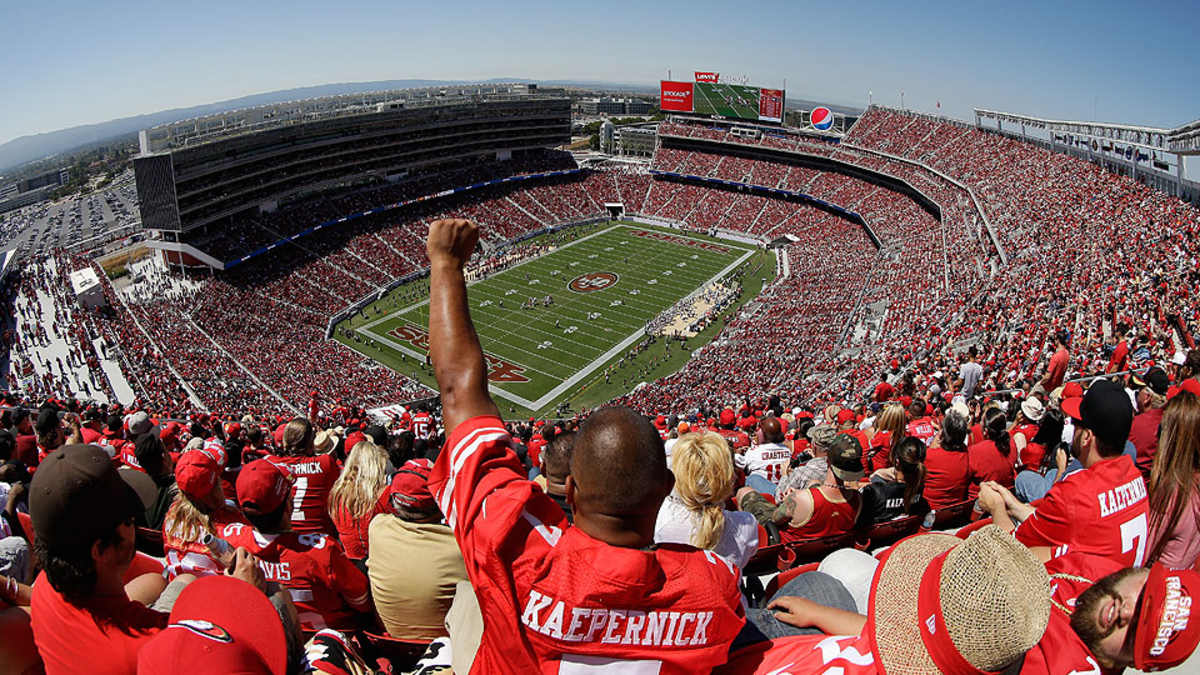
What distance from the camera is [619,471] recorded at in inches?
69.6

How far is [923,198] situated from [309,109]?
4469 centimetres

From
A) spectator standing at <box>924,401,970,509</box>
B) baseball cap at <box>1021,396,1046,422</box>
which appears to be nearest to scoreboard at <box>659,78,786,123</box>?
baseball cap at <box>1021,396,1046,422</box>

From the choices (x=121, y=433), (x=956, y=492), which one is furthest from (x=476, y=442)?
(x=121, y=433)

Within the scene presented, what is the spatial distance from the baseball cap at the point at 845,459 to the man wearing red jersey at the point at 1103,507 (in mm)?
1025

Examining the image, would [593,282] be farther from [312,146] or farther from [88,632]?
[88,632]

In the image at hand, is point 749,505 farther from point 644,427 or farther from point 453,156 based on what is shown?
point 453,156

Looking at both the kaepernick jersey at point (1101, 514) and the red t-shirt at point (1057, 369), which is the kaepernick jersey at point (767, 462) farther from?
the red t-shirt at point (1057, 369)

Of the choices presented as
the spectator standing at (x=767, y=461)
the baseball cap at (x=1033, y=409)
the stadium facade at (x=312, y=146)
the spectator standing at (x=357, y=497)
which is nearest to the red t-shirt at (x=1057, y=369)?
the baseball cap at (x=1033, y=409)

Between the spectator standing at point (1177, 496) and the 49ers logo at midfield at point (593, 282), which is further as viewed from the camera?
the 49ers logo at midfield at point (593, 282)

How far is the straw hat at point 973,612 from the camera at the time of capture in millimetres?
1527

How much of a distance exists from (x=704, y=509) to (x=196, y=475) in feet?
10.2

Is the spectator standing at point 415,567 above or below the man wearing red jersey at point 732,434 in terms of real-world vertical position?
above

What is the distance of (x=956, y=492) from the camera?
19.2 feet

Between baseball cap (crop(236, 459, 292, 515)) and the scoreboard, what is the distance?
67.2 metres
